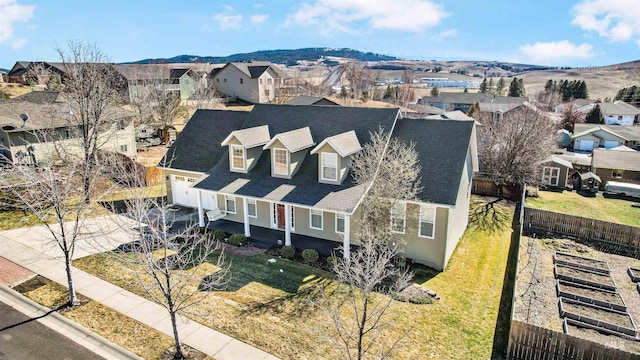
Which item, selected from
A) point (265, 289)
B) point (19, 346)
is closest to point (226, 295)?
point (265, 289)

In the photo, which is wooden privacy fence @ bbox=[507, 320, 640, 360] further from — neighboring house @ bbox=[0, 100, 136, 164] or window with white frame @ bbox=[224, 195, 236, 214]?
neighboring house @ bbox=[0, 100, 136, 164]

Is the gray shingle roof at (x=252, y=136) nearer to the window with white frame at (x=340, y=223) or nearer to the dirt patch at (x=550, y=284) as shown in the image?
the window with white frame at (x=340, y=223)

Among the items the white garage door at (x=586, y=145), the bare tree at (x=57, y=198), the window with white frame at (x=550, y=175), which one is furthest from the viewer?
the white garage door at (x=586, y=145)

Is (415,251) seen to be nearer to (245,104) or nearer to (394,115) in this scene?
(394,115)

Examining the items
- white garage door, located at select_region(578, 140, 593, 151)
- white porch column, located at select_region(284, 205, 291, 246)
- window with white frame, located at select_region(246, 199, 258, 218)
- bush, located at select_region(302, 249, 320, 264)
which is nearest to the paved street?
bush, located at select_region(302, 249, 320, 264)

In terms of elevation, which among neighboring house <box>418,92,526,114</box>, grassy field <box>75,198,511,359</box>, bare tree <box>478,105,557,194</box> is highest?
neighboring house <box>418,92,526,114</box>

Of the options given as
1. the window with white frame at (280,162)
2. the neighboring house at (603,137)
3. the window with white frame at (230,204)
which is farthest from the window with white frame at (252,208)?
the neighboring house at (603,137)

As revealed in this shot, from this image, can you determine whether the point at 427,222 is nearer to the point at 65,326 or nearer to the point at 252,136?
the point at 252,136
